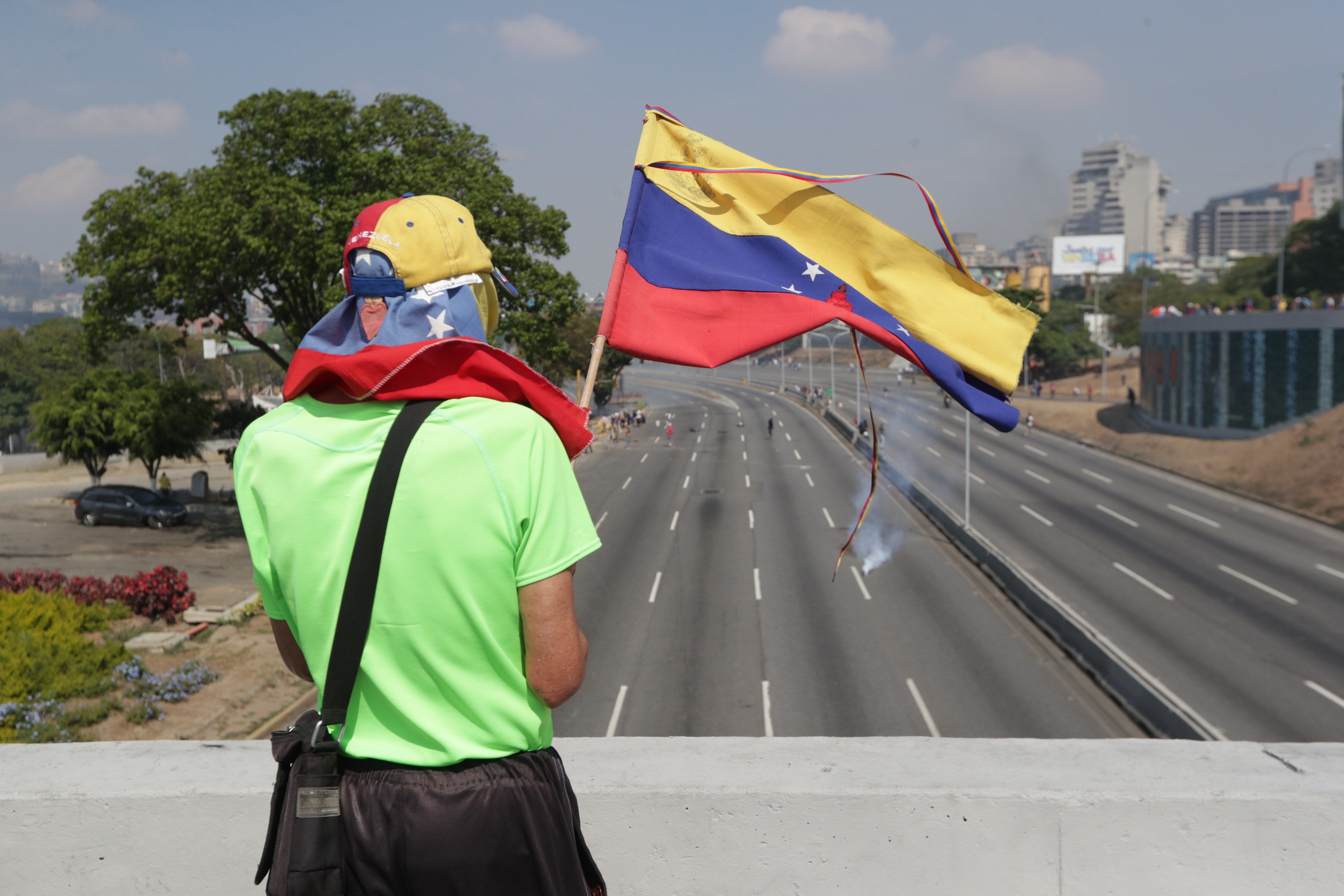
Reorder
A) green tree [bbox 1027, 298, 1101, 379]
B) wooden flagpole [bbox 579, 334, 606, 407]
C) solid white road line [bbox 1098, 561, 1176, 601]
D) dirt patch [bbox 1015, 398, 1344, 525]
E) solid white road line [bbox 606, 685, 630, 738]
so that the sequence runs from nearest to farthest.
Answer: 1. wooden flagpole [bbox 579, 334, 606, 407]
2. solid white road line [bbox 606, 685, 630, 738]
3. solid white road line [bbox 1098, 561, 1176, 601]
4. dirt patch [bbox 1015, 398, 1344, 525]
5. green tree [bbox 1027, 298, 1101, 379]

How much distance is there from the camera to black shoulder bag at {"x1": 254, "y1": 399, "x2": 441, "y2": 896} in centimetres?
150

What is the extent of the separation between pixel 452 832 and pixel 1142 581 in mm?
29341

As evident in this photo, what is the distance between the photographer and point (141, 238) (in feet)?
91.7

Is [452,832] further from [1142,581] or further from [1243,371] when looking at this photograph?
[1243,371]

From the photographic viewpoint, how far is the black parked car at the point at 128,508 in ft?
110

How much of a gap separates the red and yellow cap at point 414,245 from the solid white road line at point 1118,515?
119ft

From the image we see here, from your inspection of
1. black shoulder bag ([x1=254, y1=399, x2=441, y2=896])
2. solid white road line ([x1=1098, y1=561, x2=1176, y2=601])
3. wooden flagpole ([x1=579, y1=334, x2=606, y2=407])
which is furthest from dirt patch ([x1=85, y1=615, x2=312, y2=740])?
solid white road line ([x1=1098, y1=561, x2=1176, y2=601])

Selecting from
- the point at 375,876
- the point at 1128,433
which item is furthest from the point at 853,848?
the point at 1128,433

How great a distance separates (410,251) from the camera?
1.72 m

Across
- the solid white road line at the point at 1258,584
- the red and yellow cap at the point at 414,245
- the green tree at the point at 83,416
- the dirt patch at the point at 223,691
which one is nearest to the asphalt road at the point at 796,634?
the red and yellow cap at the point at 414,245

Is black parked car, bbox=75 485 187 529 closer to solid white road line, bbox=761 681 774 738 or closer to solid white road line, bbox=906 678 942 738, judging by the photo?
solid white road line, bbox=761 681 774 738

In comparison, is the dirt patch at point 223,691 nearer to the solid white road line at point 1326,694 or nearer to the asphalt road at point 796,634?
the asphalt road at point 796,634

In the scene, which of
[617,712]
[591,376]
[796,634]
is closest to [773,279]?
[591,376]

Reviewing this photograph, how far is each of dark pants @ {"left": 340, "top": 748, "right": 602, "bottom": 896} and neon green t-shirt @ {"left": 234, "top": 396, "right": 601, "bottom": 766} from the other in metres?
0.04
